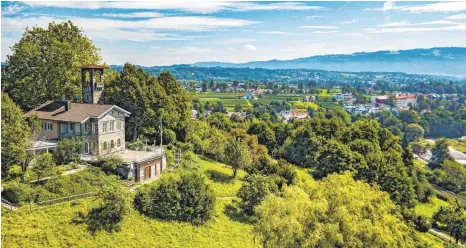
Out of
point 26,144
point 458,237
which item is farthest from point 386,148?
point 26,144

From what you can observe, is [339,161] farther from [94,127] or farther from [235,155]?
[94,127]

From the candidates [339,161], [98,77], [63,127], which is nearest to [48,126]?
[63,127]

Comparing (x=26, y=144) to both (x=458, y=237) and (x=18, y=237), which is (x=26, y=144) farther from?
(x=458, y=237)

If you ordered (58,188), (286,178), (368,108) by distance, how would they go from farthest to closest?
(368,108), (286,178), (58,188)

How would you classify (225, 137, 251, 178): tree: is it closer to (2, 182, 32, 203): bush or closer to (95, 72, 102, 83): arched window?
(95, 72, 102, 83): arched window

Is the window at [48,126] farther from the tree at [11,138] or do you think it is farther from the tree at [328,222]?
the tree at [328,222]

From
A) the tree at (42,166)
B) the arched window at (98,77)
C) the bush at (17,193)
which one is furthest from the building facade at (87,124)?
the bush at (17,193)
